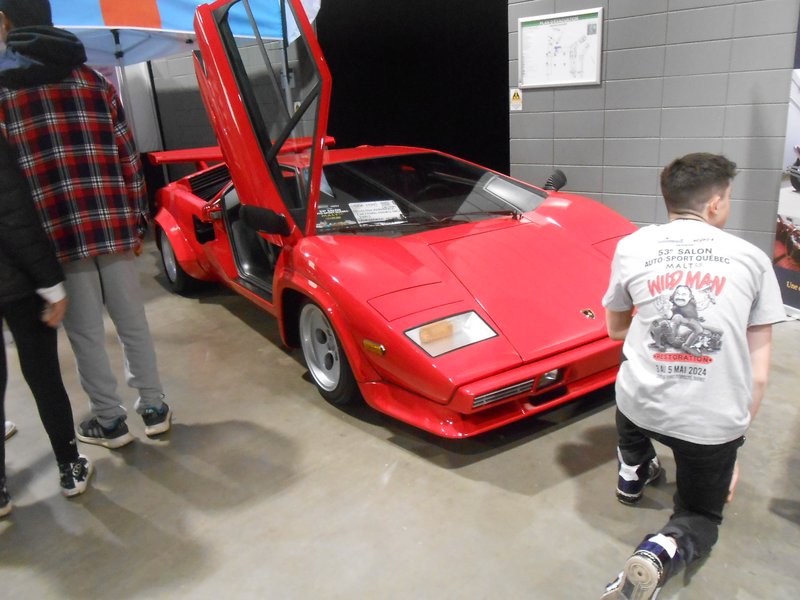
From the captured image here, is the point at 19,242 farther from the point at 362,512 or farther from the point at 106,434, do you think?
the point at 362,512

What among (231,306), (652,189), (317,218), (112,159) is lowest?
(231,306)

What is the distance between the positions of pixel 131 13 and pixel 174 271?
7.05ft

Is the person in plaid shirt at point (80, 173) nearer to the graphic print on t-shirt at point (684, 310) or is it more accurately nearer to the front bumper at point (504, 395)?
the front bumper at point (504, 395)

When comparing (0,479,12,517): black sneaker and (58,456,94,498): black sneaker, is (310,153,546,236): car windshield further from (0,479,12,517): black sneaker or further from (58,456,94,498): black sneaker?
(0,479,12,517): black sneaker

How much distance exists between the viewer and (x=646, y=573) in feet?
5.11

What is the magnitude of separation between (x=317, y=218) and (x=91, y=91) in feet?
3.65

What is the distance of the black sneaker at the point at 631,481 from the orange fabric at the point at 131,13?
4.91 m

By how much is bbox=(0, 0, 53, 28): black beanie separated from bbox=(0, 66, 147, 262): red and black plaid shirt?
19 cm

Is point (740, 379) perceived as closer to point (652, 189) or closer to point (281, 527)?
point (281, 527)

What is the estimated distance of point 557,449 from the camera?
2404 mm

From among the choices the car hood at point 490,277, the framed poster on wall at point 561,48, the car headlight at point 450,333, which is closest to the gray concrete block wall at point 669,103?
the framed poster on wall at point 561,48

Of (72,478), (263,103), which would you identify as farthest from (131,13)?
(72,478)

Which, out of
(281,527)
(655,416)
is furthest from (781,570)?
(281,527)

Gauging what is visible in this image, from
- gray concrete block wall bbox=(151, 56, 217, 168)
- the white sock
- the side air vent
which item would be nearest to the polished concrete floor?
the white sock
